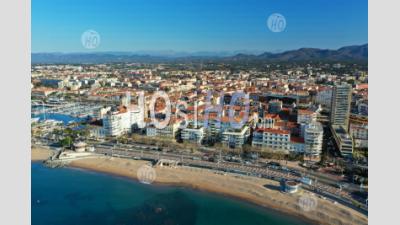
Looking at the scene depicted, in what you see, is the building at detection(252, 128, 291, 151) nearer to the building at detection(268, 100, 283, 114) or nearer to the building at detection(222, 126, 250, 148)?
the building at detection(222, 126, 250, 148)

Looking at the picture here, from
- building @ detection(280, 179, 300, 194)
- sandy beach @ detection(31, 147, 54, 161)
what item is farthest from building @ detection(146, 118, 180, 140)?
building @ detection(280, 179, 300, 194)

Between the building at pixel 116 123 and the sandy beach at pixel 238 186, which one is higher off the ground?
the building at pixel 116 123

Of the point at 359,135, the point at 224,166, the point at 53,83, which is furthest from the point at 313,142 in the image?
the point at 53,83

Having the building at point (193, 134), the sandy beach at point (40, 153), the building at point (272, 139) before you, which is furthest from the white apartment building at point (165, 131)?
the sandy beach at point (40, 153)

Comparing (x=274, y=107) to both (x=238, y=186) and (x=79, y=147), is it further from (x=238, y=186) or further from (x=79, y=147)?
(x=79, y=147)

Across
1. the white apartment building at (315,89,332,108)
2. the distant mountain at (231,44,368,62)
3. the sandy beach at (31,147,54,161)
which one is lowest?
the sandy beach at (31,147,54,161)

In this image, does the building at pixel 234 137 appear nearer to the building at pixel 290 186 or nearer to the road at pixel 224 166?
the road at pixel 224 166
